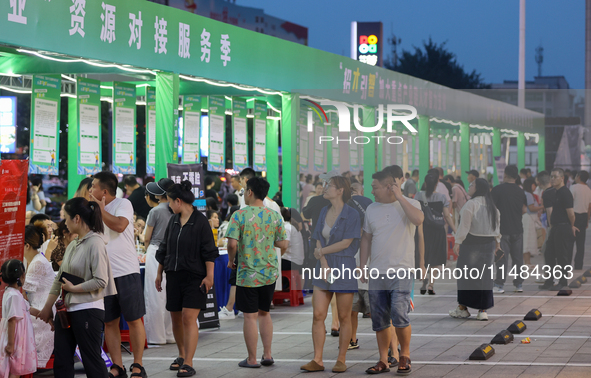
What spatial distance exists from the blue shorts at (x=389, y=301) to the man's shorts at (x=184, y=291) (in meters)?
1.55

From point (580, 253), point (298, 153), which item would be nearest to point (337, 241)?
point (298, 153)

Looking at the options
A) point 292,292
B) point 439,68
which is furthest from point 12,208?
point 439,68

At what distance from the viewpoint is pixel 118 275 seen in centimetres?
645

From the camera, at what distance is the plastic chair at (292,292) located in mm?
11336

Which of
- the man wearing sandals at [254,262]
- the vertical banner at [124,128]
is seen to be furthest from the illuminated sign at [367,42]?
the man wearing sandals at [254,262]

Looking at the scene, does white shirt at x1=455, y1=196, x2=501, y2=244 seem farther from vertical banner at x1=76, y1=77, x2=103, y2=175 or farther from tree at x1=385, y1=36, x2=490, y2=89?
tree at x1=385, y1=36, x2=490, y2=89

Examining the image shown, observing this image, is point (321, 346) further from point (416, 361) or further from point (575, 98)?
point (575, 98)

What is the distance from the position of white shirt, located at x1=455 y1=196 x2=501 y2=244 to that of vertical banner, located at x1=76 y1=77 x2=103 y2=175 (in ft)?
16.5

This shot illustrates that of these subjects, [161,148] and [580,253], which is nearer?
[161,148]

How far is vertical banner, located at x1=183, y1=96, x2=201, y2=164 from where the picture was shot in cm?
1200

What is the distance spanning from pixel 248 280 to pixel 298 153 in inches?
230

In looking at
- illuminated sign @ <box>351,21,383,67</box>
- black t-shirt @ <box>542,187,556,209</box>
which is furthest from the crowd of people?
illuminated sign @ <box>351,21,383,67</box>

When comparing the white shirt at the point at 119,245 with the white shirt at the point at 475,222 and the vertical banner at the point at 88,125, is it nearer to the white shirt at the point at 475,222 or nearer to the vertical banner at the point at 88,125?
the vertical banner at the point at 88,125

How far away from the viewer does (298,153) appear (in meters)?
12.7
